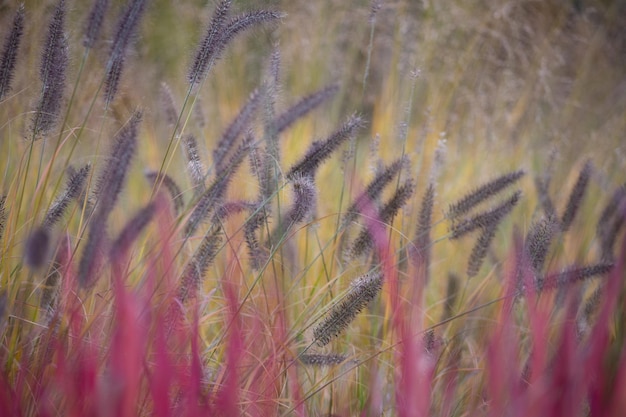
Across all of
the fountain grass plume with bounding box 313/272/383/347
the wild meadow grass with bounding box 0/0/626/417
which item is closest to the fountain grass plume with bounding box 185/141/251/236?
the wild meadow grass with bounding box 0/0/626/417

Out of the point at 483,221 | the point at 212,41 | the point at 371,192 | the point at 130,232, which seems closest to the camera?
the point at 130,232

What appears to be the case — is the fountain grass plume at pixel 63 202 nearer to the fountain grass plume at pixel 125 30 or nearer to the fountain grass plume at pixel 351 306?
the fountain grass plume at pixel 125 30

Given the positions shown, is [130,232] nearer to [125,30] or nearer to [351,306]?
[351,306]

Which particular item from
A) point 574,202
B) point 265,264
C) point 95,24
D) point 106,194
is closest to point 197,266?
point 265,264

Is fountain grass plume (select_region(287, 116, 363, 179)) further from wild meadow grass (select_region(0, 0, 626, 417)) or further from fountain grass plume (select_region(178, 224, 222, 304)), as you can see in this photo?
fountain grass plume (select_region(178, 224, 222, 304))

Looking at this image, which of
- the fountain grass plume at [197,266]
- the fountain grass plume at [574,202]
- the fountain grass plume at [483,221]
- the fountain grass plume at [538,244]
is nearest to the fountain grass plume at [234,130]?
the fountain grass plume at [197,266]

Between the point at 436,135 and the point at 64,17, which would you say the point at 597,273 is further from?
the point at 436,135

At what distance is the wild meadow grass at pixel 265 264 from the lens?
0.97m

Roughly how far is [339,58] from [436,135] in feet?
4.34

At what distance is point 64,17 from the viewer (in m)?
1.43

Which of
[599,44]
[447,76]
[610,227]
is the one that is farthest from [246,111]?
[599,44]

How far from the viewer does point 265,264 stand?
4.18ft

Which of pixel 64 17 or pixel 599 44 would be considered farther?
pixel 599 44

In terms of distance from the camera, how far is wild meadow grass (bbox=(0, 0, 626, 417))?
3.18 feet
